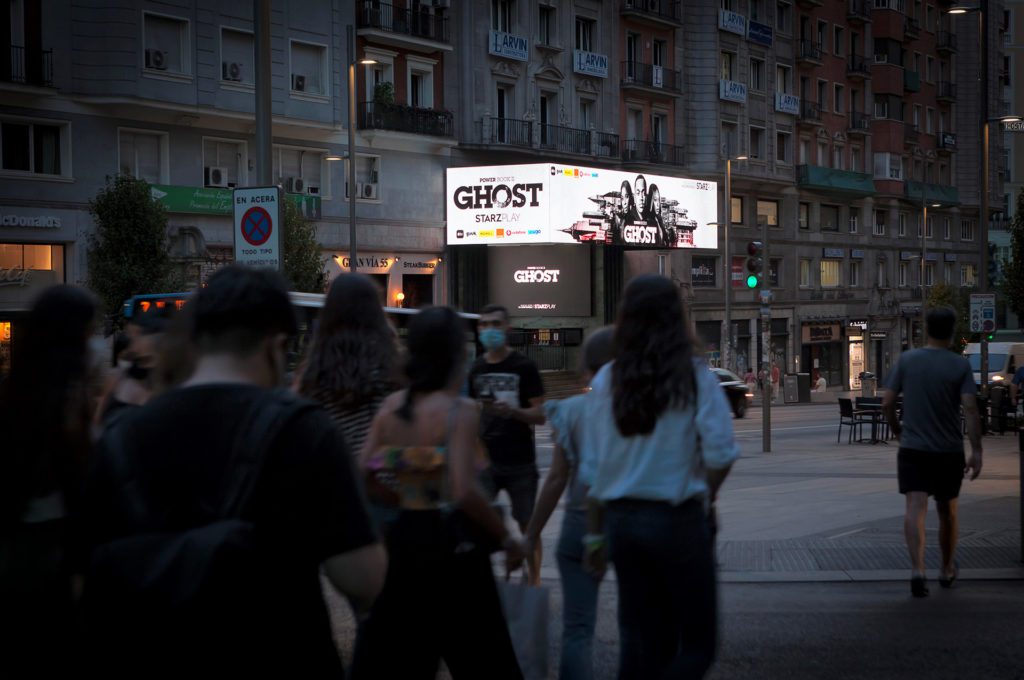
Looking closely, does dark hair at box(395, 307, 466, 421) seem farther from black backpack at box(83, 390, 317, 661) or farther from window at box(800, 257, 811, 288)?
window at box(800, 257, 811, 288)

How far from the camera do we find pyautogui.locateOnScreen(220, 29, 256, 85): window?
33.9 meters

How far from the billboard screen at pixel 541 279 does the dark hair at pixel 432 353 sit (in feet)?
133

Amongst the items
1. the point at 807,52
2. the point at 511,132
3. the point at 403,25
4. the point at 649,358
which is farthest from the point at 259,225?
the point at 807,52

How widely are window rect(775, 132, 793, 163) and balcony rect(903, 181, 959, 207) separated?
11.0 metres

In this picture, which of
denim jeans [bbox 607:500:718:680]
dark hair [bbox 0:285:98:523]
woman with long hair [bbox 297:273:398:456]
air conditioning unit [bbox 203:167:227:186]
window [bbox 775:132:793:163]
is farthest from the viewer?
window [bbox 775:132:793:163]

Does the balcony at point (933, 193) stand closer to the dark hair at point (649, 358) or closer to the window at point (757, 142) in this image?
the window at point (757, 142)

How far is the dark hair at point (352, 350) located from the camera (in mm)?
5141

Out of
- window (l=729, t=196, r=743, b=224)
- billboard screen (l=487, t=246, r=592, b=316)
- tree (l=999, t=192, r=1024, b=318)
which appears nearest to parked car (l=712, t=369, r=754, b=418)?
billboard screen (l=487, t=246, r=592, b=316)

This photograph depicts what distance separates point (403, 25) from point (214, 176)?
8.81 meters

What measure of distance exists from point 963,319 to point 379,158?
116 feet

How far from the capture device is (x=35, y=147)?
30.8 meters

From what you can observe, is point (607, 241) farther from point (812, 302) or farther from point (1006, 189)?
point (1006, 189)

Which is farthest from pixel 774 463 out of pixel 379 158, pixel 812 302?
pixel 812 302

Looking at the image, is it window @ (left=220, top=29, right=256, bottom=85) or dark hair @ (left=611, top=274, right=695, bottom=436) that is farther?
window @ (left=220, top=29, right=256, bottom=85)
